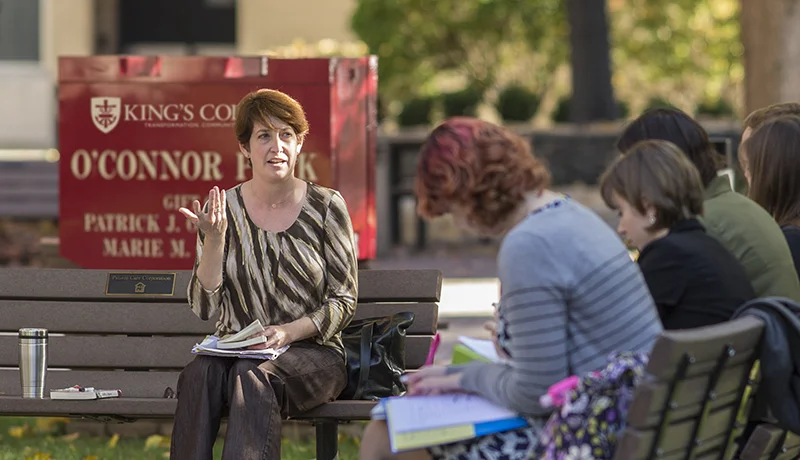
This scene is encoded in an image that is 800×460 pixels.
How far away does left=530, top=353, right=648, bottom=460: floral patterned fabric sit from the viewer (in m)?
3.63

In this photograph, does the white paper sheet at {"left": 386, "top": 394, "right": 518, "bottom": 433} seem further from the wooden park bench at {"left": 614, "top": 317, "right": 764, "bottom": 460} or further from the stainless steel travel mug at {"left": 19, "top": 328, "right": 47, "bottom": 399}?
the stainless steel travel mug at {"left": 19, "top": 328, "right": 47, "bottom": 399}

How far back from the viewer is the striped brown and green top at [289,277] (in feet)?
16.4

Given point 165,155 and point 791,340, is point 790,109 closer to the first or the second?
point 791,340

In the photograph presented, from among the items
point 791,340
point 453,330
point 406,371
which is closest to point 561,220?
point 791,340

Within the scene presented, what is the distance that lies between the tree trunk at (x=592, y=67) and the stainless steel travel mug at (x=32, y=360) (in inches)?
504

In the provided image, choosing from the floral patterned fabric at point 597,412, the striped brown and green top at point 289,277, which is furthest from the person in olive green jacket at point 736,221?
the striped brown and green top at point 289,277

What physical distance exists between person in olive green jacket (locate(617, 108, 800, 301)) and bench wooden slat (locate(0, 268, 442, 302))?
1.29m

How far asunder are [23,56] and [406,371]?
19625 mm

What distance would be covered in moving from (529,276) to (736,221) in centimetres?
105

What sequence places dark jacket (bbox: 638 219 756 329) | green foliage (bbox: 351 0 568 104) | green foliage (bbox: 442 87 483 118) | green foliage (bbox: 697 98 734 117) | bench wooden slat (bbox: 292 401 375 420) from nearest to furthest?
dark jacket (bbox: 638 219 756 329) → bench wooden slat (bbox: 292 401 375 420) → green foliage (bbox: 697 98 734 117) → green foliage (bbox: 442 87 483 118) → green foliage (bbox: 351 0 568 104)

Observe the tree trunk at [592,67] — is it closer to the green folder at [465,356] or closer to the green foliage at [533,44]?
the green foliage at [533,44]

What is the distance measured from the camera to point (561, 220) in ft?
12.2

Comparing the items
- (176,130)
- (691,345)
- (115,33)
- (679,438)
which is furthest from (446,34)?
(691,345)

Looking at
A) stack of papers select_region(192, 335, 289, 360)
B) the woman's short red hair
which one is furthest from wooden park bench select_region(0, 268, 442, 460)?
the woman's short red hair
